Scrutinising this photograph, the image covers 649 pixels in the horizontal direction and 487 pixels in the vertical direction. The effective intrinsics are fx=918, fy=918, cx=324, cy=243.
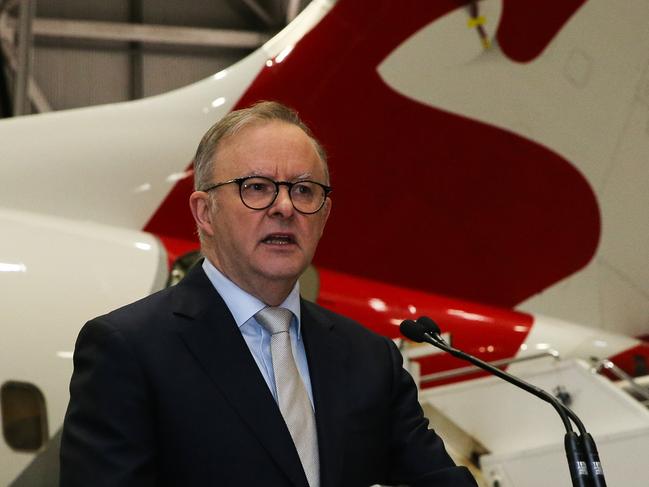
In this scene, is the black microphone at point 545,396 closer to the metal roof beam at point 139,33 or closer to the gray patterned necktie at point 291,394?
the gray patterned necktie at point 291,394

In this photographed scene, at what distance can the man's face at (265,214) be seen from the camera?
146 cm

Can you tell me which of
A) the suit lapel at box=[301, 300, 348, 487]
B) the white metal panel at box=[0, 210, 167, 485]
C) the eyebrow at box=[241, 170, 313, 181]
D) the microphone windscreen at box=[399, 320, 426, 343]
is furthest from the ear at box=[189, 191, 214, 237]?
the white metal panel at box=[0, 210, 167, 485]

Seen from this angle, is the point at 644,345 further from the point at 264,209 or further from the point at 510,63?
the point at 264,209

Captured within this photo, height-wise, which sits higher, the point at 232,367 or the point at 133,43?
the point at 232,367

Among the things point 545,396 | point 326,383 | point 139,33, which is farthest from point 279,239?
point 139,33

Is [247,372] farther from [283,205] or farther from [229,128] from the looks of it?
[229,128]

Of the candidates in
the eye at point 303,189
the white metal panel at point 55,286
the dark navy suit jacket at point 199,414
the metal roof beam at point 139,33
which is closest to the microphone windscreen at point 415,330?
the dark navy suit jacket at point 199,414

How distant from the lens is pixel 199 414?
54.5 inches

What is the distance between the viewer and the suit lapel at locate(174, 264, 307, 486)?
1.38 m

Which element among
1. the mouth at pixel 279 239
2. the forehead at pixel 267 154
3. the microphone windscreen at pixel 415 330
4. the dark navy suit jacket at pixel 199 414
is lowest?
the dark navy suit jacket at pixel 199 414

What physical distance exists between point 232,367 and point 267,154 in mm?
341

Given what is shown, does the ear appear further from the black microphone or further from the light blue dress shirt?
the black microphone

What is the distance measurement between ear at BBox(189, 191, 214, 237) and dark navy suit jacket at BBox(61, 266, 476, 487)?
8cm

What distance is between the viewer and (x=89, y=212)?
2.81m
